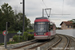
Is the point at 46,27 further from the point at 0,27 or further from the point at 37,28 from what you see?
the point at 0,27

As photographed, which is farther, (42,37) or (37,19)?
(37,19)

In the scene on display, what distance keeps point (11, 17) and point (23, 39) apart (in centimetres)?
3653

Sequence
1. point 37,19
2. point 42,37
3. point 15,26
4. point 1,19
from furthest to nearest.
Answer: point 15,26 < point 1,19 < point 37,19 < point 42,37

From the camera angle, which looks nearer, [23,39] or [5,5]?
[23,39]

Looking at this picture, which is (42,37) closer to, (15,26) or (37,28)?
(37,28)

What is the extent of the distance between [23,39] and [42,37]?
408 centimetres

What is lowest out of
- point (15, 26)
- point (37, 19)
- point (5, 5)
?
point (15, 26)

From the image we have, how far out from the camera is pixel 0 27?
2264 inches

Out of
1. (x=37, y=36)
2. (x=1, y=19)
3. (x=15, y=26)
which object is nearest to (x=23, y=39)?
(x=37, y=36)

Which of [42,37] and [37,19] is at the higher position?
[37,19]

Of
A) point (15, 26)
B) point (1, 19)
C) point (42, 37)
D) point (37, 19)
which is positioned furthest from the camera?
point (15, 26)

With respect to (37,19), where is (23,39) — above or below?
Answer: below

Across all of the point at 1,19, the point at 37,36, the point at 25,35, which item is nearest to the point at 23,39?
the point at 25,35

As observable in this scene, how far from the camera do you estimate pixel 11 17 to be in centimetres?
5972
